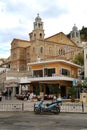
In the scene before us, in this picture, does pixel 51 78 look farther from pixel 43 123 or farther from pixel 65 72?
pixel 43 123

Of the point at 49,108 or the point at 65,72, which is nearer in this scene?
the point at 49,108

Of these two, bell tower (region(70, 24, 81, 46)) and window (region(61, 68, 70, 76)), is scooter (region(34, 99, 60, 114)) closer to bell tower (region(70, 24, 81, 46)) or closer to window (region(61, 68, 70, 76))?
window (region(61, 68, 70, 76))

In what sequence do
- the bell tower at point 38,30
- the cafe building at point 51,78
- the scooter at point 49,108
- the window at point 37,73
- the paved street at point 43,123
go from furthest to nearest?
the bell tower at point 38,30
the window at point 37,73
the cafe building at point 51,78
the scooter at point 49,108
the paved street at point 43,123

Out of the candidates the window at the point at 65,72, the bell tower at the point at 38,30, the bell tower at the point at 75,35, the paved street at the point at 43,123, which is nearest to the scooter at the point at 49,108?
the paved street at the point at 43,123

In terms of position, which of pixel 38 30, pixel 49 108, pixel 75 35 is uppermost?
pixel 75 35

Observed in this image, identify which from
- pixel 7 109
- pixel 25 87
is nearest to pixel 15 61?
pixel 25 87

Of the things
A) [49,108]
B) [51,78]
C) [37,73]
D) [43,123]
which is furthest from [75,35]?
[43,123]

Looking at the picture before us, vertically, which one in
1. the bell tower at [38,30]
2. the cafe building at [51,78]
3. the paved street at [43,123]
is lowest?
the paved street at [43,123]

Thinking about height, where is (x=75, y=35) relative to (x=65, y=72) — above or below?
above

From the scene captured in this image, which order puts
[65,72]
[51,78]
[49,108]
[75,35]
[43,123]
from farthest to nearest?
[75,35] → [65,72] → [51,78] → [49,108] → [43,123]

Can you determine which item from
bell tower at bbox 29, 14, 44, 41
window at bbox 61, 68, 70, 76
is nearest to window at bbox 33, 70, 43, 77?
window at bbox 61, 68, 70, 76

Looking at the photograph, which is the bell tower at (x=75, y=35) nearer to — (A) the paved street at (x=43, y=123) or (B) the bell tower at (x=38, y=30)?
(B) the bell tower at (x=38, y=30)

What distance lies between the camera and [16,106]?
22.4 m

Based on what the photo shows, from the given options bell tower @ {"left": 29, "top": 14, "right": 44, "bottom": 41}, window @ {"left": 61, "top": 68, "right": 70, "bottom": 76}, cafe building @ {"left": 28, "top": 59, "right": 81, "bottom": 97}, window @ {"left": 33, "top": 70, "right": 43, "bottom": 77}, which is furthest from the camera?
bell tower @ {"left": 29, "top": 14, "right": 44, "bottom": 41}
